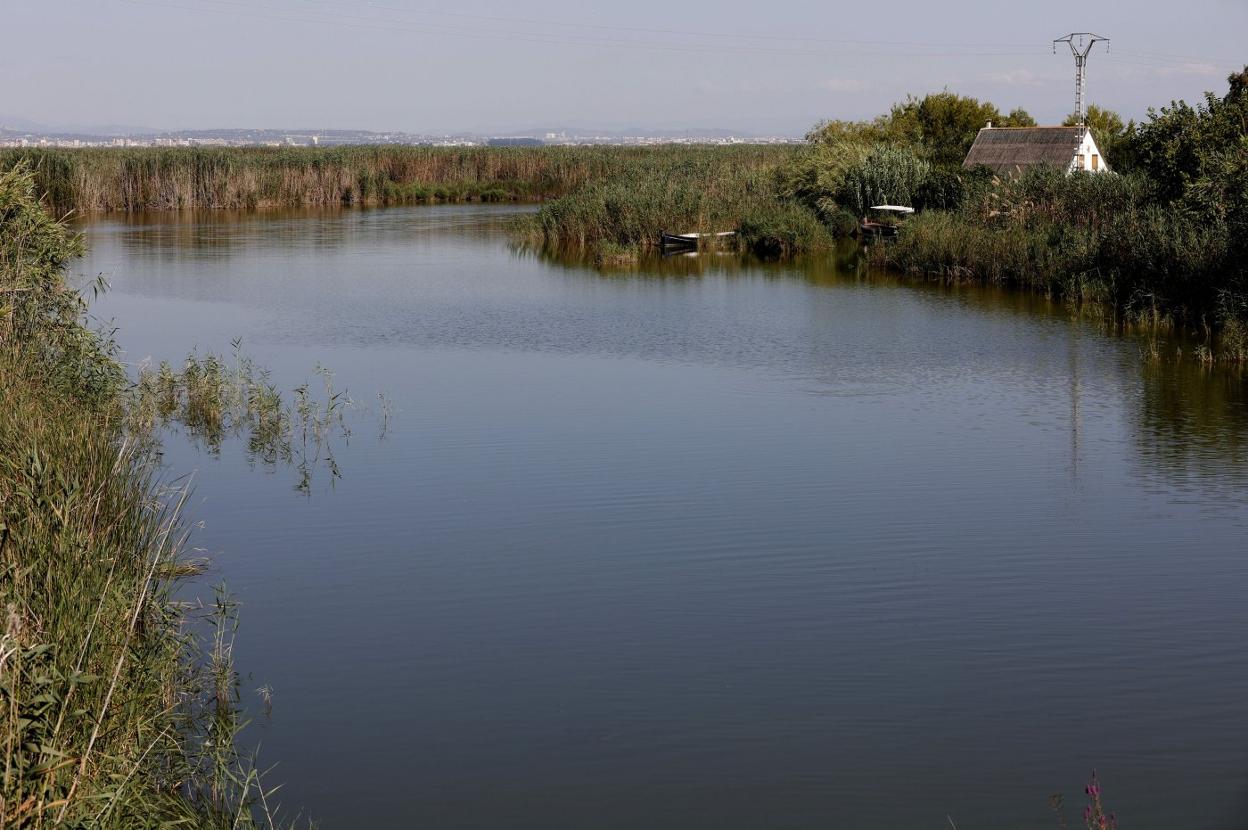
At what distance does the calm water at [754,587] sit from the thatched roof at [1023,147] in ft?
77.5

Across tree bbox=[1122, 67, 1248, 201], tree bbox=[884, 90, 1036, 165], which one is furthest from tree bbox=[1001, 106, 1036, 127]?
tree bbox=[1122, 67, 1248, 201]

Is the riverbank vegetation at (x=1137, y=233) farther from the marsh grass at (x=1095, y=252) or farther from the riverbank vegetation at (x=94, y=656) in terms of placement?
the riverbank vegetation at (x=94, y=656)

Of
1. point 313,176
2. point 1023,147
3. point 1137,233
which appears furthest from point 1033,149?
point 313,176

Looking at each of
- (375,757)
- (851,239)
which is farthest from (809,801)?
(851,239)

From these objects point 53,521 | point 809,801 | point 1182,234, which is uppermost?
point 1182,234

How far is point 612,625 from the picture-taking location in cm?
930

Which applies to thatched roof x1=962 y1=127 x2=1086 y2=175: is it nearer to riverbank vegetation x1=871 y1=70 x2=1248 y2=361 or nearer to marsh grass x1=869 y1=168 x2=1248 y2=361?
riverbank vegetation x1=871 y1=70 x2=1248 y2=361

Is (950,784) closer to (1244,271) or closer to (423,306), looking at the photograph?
(1244,271)

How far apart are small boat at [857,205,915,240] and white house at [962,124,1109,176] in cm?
595

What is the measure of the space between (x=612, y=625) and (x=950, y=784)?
113 inches

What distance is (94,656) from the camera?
18.7ft

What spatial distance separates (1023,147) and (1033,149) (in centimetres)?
42

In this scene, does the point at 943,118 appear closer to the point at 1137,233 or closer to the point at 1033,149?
the point at 1033,149

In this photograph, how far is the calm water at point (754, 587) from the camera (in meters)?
7.11
